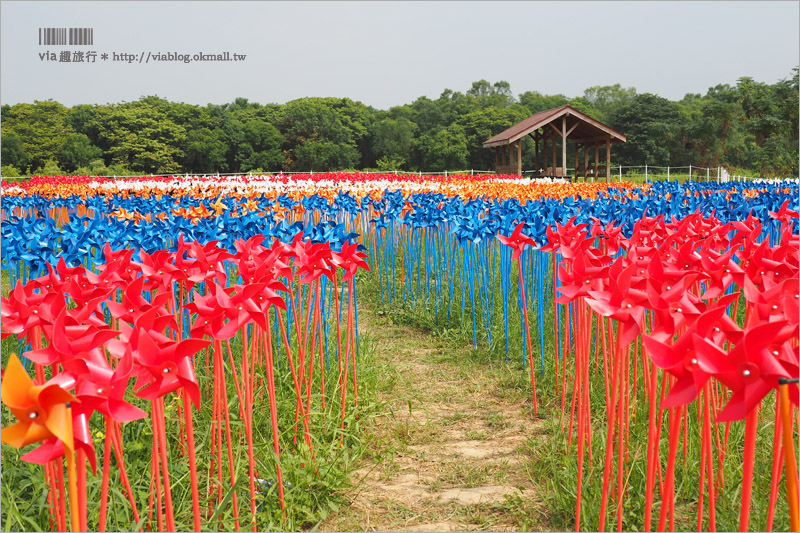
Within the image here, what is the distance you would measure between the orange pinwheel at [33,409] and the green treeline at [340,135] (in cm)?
4936

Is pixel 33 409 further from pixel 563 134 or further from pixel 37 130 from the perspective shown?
pixel 37 130

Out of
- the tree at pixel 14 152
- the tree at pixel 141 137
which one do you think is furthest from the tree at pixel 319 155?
the tree at pixel 14 152

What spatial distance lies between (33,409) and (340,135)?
64.3 metres

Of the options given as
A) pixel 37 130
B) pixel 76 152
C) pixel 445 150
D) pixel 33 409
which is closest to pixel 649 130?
pixel 445 150

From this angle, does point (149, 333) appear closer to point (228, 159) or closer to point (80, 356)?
point (80, 356)

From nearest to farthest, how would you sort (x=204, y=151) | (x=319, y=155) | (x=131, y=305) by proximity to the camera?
(x=131, y=305) < (x=204, y=151) < (x=319, y=155)

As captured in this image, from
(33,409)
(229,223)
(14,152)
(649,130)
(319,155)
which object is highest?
(649,130)

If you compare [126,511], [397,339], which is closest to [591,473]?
[126,511]

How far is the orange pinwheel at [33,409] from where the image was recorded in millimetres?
1710

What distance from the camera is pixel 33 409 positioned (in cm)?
177

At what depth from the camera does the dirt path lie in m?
3.68

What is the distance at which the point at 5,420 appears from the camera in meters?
4.28

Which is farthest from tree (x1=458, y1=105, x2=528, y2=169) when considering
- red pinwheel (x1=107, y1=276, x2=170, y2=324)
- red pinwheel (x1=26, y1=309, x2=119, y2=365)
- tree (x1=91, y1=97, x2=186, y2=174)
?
red pinwheel (x1=26, y1=309, x2=119, y2=365)

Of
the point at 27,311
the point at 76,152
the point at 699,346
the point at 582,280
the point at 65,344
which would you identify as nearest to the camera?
the point at 699,346
